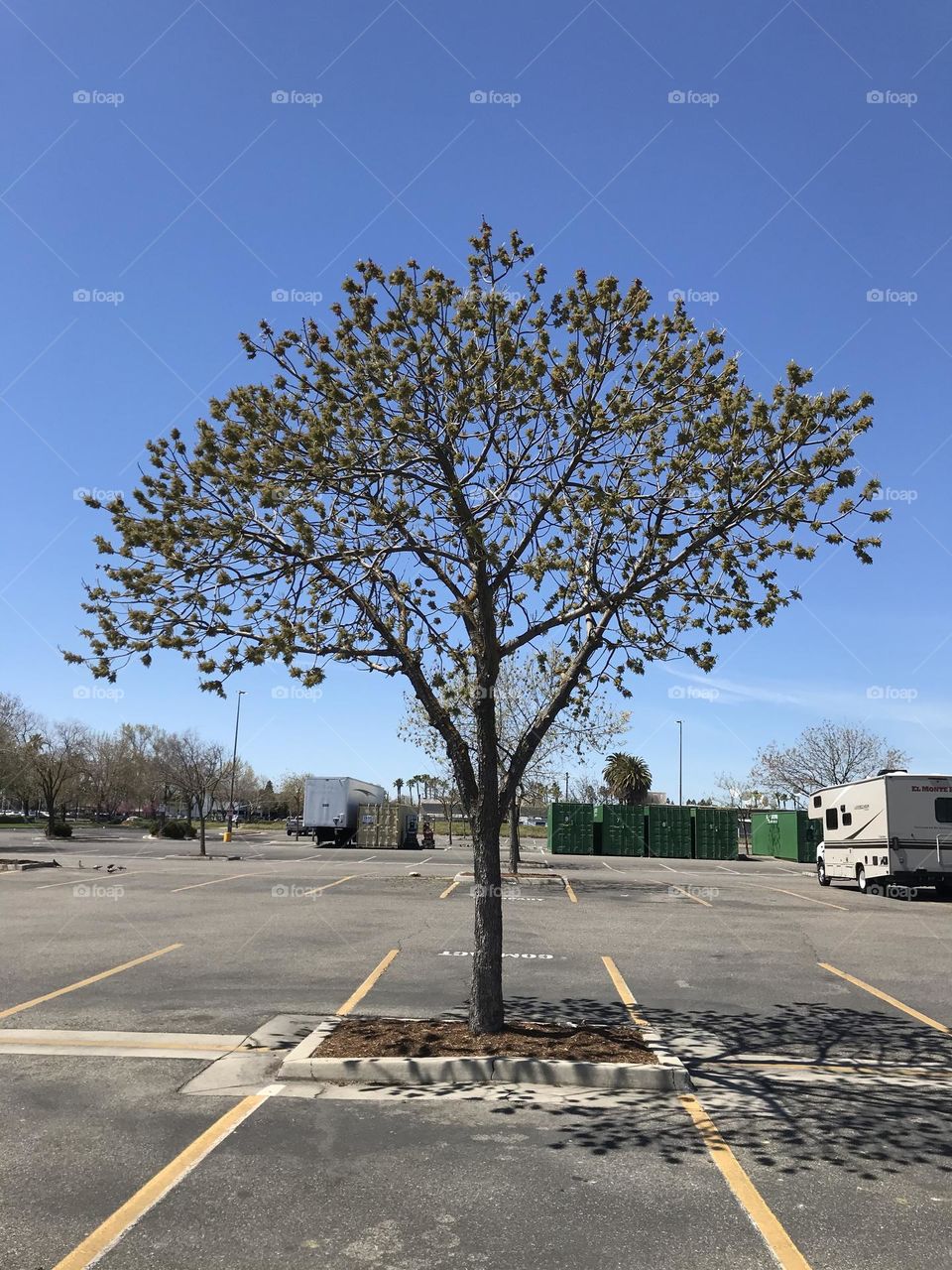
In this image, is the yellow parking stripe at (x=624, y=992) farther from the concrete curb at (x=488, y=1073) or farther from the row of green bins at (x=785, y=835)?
the row of green bins at (x=785, y=835)

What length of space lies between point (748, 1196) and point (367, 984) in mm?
6455

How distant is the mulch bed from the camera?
7395 mm

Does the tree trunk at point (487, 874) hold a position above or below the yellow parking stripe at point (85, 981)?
above

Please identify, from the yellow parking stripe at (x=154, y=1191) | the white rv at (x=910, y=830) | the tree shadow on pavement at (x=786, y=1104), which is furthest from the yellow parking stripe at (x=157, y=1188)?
the white rv at (x=910, y=830)

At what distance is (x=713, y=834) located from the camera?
148ft

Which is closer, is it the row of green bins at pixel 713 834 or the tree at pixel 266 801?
the row of green bins at pixel 713 834

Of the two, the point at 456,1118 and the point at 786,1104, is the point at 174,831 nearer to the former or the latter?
the point at 456,1118

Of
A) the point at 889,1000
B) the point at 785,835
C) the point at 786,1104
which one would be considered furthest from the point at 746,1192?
the point at 785,835

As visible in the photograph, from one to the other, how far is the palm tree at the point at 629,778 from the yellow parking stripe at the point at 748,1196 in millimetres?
70399

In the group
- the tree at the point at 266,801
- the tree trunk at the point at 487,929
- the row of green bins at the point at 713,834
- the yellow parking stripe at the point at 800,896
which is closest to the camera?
the tree trunk at the point at 487,929

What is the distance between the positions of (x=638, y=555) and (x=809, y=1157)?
15.6 feet

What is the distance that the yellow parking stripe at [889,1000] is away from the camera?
31.0 ft

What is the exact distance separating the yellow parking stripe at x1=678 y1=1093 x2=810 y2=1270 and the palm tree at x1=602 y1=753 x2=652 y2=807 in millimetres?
70399

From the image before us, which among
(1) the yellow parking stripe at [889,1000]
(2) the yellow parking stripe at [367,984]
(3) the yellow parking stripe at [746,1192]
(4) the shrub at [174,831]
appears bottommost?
(4) the shrub at [174,831]
